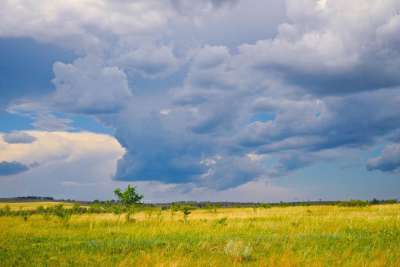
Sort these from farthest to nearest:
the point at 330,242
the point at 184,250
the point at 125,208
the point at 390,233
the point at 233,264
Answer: the point at 125,208 → the point at 390,233 → the point at 330,242 → the point at 184,250 → the point at 233,264

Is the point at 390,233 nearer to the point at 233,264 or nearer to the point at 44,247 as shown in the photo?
the point at 233,264

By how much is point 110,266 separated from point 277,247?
6.82 metres

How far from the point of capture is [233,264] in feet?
44.0

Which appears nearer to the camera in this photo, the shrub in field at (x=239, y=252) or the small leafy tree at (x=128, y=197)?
the shrub in field at (x=239, y=252)

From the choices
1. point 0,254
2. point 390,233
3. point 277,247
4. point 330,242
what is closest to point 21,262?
point 0,254

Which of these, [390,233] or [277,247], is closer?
[277,247]

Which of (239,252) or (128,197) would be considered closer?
(239,252)

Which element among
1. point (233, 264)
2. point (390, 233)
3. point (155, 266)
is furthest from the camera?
point (390, 233)

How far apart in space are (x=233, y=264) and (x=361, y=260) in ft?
12.9

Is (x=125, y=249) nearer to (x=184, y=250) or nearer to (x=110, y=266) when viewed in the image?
(x=184, y=250)

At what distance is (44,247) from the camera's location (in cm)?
1941

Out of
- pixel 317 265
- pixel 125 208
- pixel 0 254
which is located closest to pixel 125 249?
pixel 0 254

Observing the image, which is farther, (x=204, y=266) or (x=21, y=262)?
(x=21, y=262)

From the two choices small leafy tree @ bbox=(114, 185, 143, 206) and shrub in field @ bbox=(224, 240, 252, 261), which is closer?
shrub in field @ bbox=(224, 240, 252, 261)
